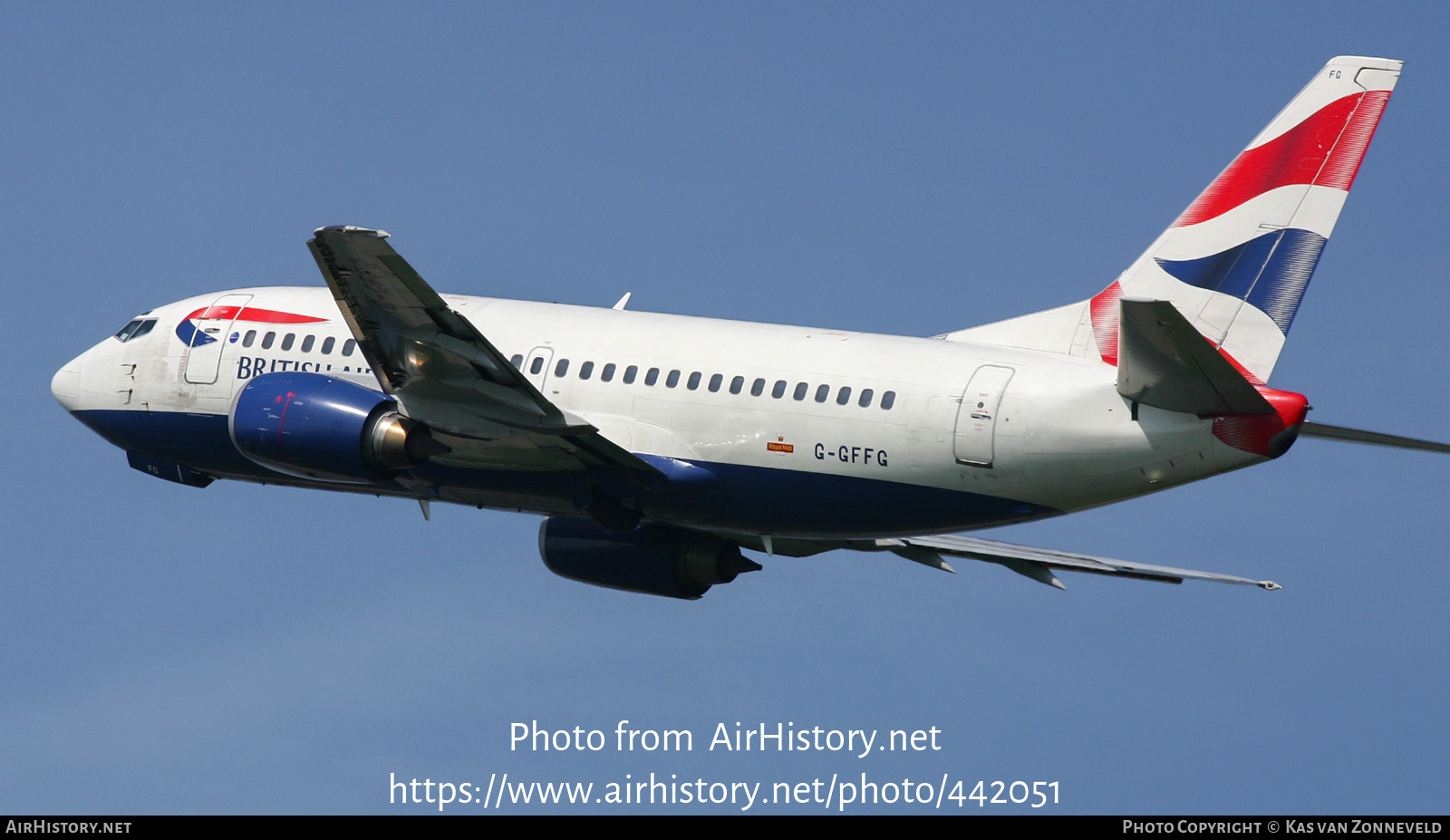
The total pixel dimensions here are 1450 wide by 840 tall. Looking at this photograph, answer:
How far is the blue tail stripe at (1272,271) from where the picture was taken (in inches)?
1199

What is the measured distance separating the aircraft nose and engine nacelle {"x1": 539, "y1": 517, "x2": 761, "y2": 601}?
9.46 meters

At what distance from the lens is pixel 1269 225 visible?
101 ft

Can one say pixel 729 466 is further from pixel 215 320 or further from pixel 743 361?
pixel 215 320

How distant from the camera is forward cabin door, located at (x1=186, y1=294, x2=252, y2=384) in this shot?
3606 centimetres

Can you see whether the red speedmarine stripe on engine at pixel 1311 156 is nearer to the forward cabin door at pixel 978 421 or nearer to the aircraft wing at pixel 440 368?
the forward cabin door at pixel 978 421

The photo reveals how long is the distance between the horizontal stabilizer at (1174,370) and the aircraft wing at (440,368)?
821 centimetres

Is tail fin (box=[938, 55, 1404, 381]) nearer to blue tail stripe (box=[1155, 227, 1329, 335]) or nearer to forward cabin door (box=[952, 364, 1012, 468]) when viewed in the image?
blue tail stripe (box=[1155, 227, 1329, 335])

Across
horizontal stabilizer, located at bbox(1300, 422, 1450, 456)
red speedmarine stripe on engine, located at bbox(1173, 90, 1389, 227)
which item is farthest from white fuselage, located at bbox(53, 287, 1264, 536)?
red speedmarine stripe on engine, located at bbox(1173, 90, 1389, 227)

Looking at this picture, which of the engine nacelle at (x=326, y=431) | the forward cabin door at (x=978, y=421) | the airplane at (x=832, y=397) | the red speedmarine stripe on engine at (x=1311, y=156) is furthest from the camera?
the engine nacelle at (x=326, y=431)

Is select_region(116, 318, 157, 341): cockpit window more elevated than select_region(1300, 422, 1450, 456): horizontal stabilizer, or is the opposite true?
select_region(116, 318, 157, 341): cockpit window

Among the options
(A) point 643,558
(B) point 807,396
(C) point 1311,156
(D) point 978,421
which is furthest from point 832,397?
(C) point 1311,156

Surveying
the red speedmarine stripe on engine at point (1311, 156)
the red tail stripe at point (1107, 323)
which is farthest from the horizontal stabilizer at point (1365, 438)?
the red speedmarine stripe on engine at point (1311, 156)

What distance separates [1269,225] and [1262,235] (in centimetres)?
19

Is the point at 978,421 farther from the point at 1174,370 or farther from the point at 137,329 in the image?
the point at 137,329
